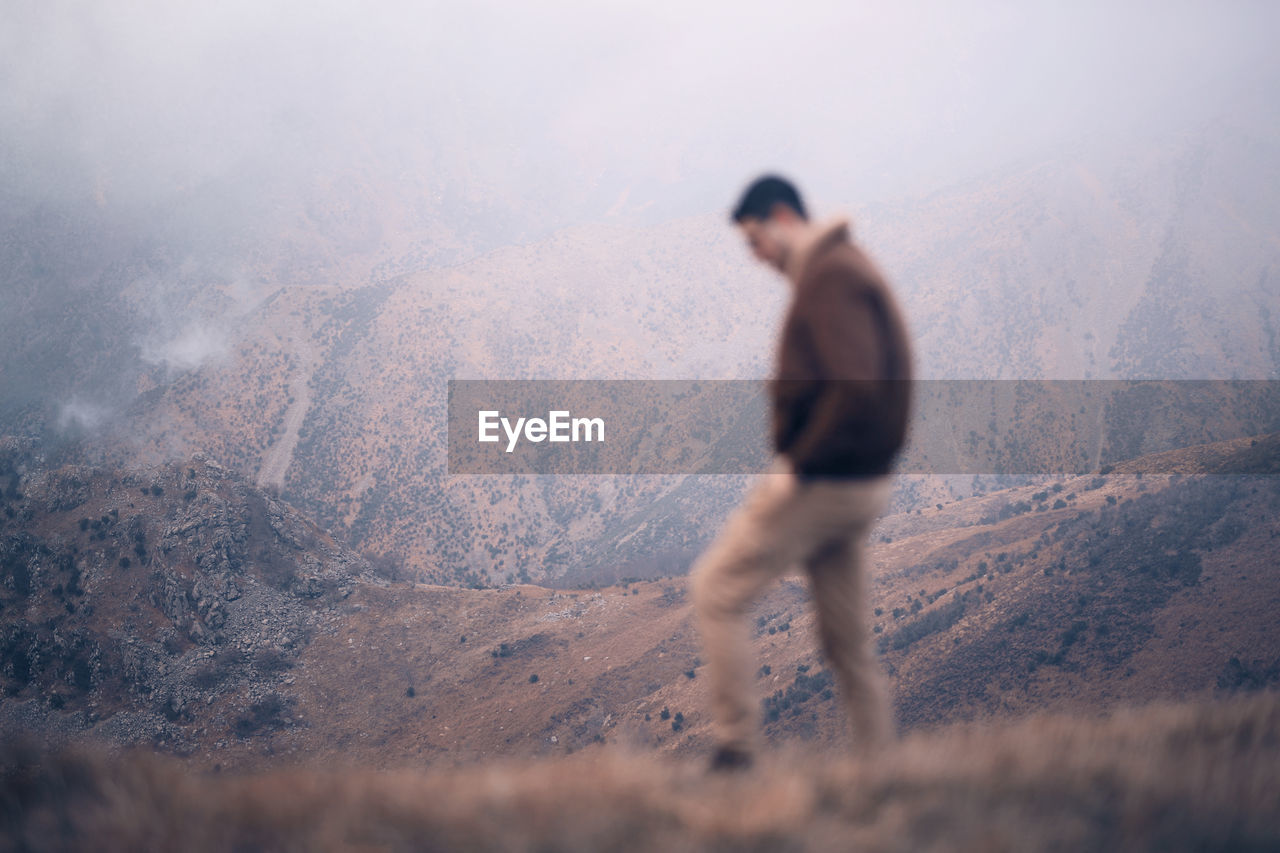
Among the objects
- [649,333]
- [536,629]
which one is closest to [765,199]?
[536,629]

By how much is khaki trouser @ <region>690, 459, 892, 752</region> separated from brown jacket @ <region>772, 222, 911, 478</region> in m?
0.13

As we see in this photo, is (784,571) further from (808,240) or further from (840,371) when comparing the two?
(808,240)

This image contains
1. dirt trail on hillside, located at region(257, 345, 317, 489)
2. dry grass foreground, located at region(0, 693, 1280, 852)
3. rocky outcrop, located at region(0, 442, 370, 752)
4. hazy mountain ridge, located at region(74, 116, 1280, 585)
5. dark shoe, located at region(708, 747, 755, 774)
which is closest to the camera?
dry grass foreground, located at region(0, 693, 1280, 852)

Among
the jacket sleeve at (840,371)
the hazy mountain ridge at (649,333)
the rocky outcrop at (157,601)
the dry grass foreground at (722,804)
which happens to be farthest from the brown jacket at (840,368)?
the hazy mountain ridge at (649,333)

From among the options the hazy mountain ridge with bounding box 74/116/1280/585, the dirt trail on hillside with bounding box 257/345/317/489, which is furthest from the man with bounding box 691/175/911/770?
the dirt trail on hillside with bounding box 257/345/317/489

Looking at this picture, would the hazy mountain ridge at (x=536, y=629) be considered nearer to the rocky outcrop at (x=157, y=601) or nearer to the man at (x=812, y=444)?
the rocky outcrop at (x=157, y=601)

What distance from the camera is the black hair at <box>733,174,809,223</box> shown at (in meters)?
2.83

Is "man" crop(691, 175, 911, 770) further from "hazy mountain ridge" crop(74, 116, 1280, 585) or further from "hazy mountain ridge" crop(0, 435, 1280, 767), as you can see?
"hazy mountain ridge" crop(74, 116, 1280, 585)

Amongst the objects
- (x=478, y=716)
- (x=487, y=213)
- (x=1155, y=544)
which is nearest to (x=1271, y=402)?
(x=1155, y=544)

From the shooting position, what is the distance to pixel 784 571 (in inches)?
104

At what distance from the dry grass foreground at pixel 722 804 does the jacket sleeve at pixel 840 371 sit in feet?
4.37

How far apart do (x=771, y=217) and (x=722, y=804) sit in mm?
2502

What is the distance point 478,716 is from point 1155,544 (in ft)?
82.3

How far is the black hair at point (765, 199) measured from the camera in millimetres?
2828
